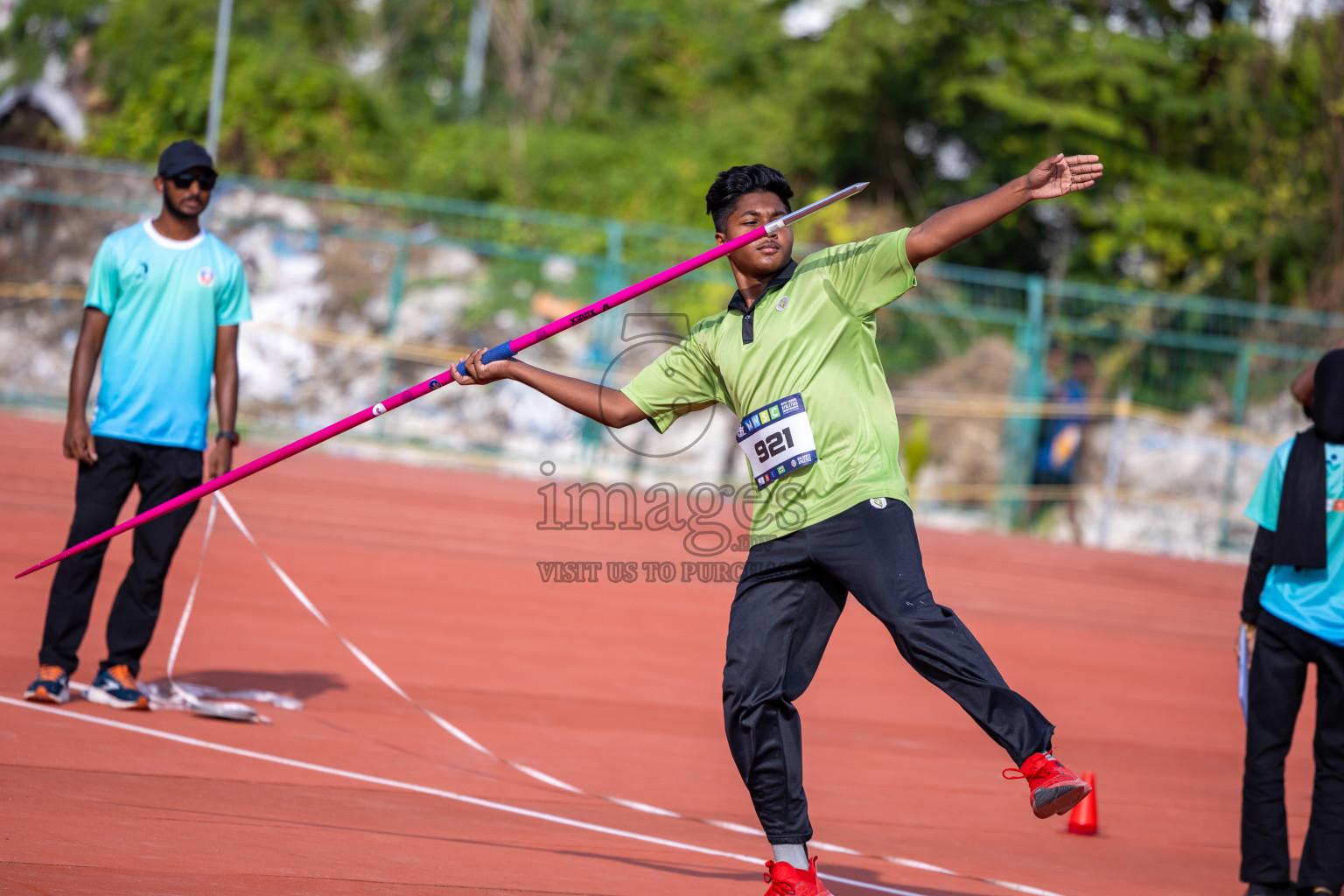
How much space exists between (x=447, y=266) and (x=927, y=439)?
7456 millimetres

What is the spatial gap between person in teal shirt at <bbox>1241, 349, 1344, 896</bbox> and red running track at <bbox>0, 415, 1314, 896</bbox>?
13.0 inches

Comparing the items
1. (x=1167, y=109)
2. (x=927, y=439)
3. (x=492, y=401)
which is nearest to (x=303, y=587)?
(x=492, y=401)

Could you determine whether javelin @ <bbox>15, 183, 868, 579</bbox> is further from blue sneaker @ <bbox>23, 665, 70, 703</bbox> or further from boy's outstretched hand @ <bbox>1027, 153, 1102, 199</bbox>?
blue sneaker @ <bbox>23, 665, 70, 703</bbox>

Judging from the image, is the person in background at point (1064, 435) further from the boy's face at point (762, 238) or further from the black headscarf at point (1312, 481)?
the boy's face at point (762, 238)

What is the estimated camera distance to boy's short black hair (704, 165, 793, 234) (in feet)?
12.6

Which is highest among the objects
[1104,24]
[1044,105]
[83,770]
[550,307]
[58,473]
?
[1104,24]

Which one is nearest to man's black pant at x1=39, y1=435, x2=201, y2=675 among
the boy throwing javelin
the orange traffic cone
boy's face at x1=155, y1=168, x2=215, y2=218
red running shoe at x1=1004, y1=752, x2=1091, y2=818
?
boy's face at x1=155, y1=168, x2=215, y2=218

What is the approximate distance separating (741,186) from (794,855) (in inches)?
73.3

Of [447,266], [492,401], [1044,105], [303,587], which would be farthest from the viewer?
[1044,105]

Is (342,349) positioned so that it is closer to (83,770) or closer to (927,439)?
(927,439)

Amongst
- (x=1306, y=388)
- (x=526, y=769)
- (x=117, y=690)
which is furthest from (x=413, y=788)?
(x=1306, y=388)

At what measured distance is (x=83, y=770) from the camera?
445cm

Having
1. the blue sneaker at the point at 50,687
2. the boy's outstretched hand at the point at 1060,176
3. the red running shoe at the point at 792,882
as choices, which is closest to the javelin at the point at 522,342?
the boy's outstretched hand at the point at 1060,176

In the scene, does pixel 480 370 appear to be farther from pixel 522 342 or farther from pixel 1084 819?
pixel 1084 819
